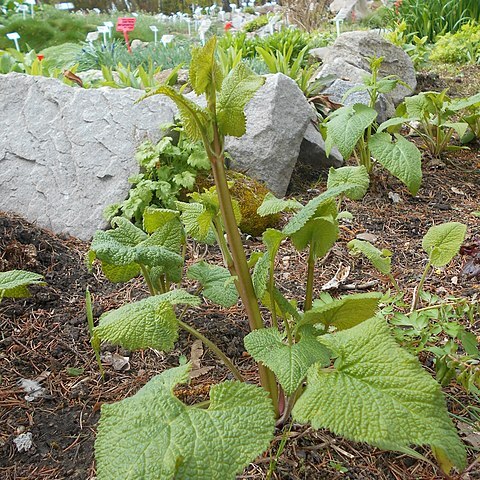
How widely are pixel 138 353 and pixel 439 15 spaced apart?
21.6ft

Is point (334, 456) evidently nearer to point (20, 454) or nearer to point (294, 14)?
point (20, 454)

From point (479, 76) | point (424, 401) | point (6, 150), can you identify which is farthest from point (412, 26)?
point (424, 401)

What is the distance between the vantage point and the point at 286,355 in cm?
125

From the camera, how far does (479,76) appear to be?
5234 mm

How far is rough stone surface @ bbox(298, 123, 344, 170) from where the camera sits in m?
3.32

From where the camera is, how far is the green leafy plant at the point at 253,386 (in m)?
1.02

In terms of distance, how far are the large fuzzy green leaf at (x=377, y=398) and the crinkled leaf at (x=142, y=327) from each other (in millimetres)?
364

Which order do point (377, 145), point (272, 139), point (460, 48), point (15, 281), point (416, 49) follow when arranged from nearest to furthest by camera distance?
1. point (15, 281)
2. point (377, 145)
3. point (272, 139)
4. point (416, 49)
5. point (460, 48)

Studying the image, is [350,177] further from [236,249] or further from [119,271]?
[119,271]

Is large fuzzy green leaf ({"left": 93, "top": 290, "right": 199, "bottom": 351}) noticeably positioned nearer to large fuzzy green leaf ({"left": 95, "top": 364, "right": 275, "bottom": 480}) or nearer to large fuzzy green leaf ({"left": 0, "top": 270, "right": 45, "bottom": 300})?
large fuzzy green leaf ({"left": 95, "top": 364, "right": 275, "bottom": 480})

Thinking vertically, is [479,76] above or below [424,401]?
below

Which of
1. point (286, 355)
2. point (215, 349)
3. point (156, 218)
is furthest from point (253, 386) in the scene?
point (156, 218)

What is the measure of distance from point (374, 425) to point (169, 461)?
0.37 meters

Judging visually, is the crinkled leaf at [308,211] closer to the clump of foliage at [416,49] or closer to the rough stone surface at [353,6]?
the clump of foliage at [416,49]
